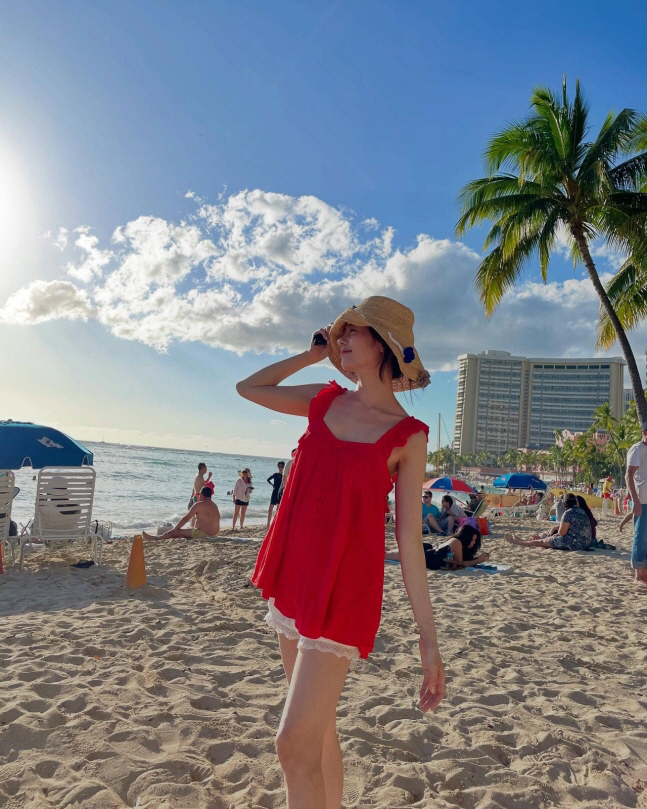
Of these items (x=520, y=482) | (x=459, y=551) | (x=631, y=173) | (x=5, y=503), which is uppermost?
(x=631, y=173)

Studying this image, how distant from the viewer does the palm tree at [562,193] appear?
11336mm

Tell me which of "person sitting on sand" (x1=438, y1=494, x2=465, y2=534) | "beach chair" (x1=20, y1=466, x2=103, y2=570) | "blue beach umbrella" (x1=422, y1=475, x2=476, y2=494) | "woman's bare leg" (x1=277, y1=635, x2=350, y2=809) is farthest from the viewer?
"blue beach umbrella" (x1=422, y1=475, x2=476, y2=494)

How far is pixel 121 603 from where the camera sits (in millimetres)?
4766

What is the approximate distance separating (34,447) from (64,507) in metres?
2.01

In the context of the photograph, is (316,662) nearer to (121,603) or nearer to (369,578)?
(369,578)

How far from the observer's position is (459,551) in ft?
25.3

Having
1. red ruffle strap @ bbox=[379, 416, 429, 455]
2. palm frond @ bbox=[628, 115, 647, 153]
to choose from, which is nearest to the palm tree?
palm frond @ bbox=[628, 115, 647, 153]

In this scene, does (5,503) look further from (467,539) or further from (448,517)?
(448,517)

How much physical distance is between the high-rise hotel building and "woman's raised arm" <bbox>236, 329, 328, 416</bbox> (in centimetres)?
13425

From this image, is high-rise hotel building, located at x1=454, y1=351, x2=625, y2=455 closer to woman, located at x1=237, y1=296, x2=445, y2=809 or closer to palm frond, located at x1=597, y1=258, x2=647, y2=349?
palm frond, located at x1=597, y1=258, x2=647, y2=349

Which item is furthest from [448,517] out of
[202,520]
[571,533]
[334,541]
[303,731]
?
[303,731]

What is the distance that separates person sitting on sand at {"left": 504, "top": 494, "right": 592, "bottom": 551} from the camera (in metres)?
9.80

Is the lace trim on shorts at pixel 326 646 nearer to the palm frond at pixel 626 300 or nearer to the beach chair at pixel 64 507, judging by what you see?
the beach chair at pixel 64 507

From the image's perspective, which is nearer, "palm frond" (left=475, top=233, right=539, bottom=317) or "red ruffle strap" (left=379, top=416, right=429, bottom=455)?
"red ruffle strap" (left=379, top=416, right=429, bottom=455)
